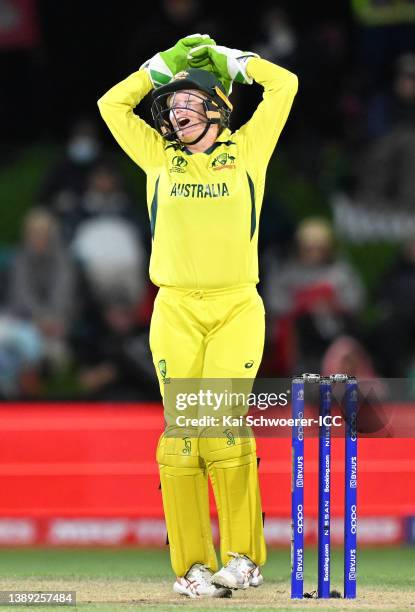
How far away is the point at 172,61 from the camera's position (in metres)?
6.46

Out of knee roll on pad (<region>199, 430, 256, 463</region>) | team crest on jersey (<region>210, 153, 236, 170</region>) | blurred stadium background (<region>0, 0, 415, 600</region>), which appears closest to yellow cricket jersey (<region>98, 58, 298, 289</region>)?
team crest on jersey (<region>210, 153, 236, 170</region>)

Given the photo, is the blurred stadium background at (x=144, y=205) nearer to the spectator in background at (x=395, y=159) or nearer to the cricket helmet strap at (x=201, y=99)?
the spectator in background at (x=395, y=159)

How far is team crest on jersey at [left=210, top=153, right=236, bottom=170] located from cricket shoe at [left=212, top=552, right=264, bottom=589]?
1.60 m

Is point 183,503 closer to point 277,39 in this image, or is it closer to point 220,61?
point 220,61

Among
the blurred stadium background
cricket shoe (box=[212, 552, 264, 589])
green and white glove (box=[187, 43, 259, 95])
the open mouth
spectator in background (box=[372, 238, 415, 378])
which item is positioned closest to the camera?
cricket shoe (box=[212, 552, 264, 589])

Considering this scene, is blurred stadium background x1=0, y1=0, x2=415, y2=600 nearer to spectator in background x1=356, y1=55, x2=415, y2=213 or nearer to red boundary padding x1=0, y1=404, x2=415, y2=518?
spectator in background x1=356, y1=55, x2=415, y2=213

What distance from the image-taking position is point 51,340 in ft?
37.5

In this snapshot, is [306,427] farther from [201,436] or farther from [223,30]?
[223,30]

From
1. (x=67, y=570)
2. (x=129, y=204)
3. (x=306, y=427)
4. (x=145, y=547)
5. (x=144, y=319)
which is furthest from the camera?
(x=129, y=204)

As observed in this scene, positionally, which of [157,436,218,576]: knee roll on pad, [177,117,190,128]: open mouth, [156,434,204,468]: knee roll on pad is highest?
[177,117,190,128]: open mouth

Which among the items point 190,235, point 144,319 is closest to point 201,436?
point 190,235

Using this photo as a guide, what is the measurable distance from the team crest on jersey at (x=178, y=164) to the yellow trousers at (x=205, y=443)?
0.50 m

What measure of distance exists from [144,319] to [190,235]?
486 cm

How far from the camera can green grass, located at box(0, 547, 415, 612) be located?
6020mm
